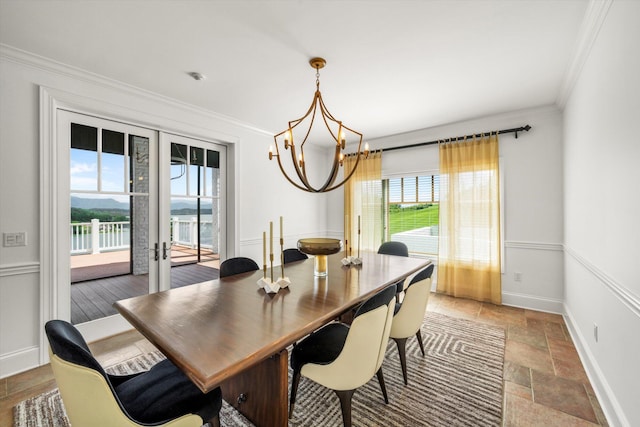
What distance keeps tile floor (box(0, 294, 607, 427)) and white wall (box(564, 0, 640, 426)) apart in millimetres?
132

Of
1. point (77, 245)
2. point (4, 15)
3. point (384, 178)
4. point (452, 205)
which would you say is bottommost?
point (77, 245)

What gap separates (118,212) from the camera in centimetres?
288

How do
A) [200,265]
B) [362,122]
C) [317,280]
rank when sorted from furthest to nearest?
[362,122]
[200,265]
[317,280]

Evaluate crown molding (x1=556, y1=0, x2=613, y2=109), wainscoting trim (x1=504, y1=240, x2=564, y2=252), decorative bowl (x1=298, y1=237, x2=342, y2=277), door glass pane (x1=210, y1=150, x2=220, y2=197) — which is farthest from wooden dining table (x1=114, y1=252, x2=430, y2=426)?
wainscoting trim (x1=504, y1=240, x2=564, y2=252)

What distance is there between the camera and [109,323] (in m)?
2.79

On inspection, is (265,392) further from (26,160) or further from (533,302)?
(533,302)

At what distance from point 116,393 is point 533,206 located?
4453mm

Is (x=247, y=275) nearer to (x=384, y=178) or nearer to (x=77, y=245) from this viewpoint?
(x=77, y=245)

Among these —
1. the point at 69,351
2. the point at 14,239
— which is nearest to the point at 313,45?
the point at 69,351

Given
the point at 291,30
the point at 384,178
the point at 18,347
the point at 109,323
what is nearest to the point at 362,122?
the point at 384,178

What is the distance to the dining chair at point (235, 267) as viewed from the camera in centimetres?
244

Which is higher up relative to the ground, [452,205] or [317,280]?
[452,205]

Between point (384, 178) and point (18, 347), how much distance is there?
187 inches

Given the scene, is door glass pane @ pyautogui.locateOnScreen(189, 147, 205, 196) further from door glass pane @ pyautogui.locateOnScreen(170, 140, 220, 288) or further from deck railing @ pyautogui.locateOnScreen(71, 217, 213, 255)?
deck railing @ pyautogui.locateOnScreen(71, 217, 213, 255)
